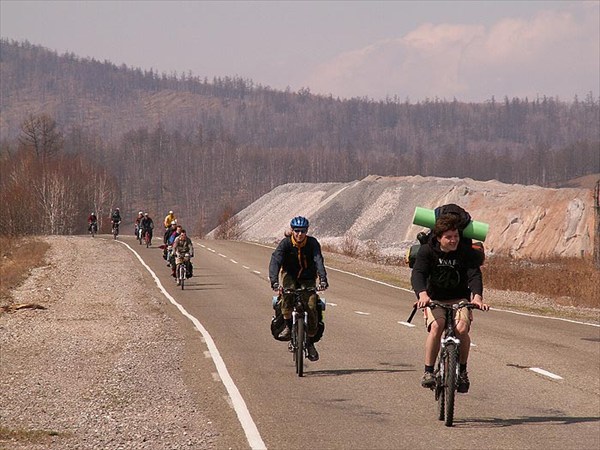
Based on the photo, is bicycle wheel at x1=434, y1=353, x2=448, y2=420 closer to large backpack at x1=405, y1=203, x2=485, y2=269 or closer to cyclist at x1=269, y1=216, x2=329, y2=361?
large backpack at x1=405, y1=203, x2=485, y2=269

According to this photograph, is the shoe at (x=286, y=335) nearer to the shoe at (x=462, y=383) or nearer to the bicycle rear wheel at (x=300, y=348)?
the bicycle rear wheel at (x=300, y=348)

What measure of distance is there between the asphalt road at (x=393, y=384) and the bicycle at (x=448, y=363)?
27 cm

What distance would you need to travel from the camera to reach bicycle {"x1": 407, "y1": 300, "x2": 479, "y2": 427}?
9.02m

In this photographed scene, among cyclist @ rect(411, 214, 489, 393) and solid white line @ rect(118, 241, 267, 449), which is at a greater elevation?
cyclist @ rect(411, 214, 489, 393)

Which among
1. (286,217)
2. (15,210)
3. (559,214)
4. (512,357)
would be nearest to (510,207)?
(559,214)

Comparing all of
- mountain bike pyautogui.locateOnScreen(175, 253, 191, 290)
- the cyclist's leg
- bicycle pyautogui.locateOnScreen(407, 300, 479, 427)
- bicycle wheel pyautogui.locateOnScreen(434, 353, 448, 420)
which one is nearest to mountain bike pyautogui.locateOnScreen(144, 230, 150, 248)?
mountain bike pyautogui.locateOnScreen(175, 253, 191, 290)

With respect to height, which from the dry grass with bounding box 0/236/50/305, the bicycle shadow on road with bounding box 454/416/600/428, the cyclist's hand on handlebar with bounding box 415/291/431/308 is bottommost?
the dry grass with bounding box 0/236/50/305

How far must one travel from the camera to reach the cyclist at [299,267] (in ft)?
41.4

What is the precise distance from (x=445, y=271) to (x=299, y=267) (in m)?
3.91

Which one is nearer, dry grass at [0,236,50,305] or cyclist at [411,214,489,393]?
cyclist at [411,214,489,393]

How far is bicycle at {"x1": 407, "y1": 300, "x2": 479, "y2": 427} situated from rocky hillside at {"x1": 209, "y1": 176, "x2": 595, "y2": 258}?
5158 centimetres

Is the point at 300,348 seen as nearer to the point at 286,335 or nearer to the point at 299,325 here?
the point at 299,325

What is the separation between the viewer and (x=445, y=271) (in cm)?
923

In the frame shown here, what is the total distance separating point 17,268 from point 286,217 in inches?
2077
